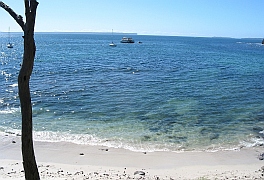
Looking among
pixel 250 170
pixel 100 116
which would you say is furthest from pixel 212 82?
pixel 250 170

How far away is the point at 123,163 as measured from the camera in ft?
37.1

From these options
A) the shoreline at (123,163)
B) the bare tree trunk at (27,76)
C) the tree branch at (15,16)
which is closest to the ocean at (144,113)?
the shoreline at (123,163)

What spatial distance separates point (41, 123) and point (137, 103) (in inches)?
292

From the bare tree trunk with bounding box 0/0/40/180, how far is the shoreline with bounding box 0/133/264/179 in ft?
11.4

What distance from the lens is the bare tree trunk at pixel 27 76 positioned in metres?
5.54

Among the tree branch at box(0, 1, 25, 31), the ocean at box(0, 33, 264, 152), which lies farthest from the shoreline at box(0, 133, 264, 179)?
the tree branch at box(0, 1, 25, 31)

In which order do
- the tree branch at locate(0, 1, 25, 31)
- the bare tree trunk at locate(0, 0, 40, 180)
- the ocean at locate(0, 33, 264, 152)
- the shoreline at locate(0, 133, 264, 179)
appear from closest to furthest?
1. the bare tree trunk at locate(0, 0, 40, 180)
2. the tree branch at locate(0, 1, 25, 31)
3. the shoreline at locate(0, 133, 264, 179)
4. the ocean at locate(0, 33, 264, 152)

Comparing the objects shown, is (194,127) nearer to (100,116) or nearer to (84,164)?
(100,116)

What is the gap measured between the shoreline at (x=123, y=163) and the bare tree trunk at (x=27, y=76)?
348 centimetres

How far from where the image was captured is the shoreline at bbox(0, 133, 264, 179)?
386 inches

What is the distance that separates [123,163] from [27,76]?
669 cm

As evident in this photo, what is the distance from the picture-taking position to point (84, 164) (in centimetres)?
1113

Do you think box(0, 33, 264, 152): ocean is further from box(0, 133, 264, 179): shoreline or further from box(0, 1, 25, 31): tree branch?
box(0, 1, 25, 31): tree branch

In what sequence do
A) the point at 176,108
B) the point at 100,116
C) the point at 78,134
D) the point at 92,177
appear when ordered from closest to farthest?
the point at 92,177 → the point at 78,134 → the point at 100,116 → the point at 176,108
